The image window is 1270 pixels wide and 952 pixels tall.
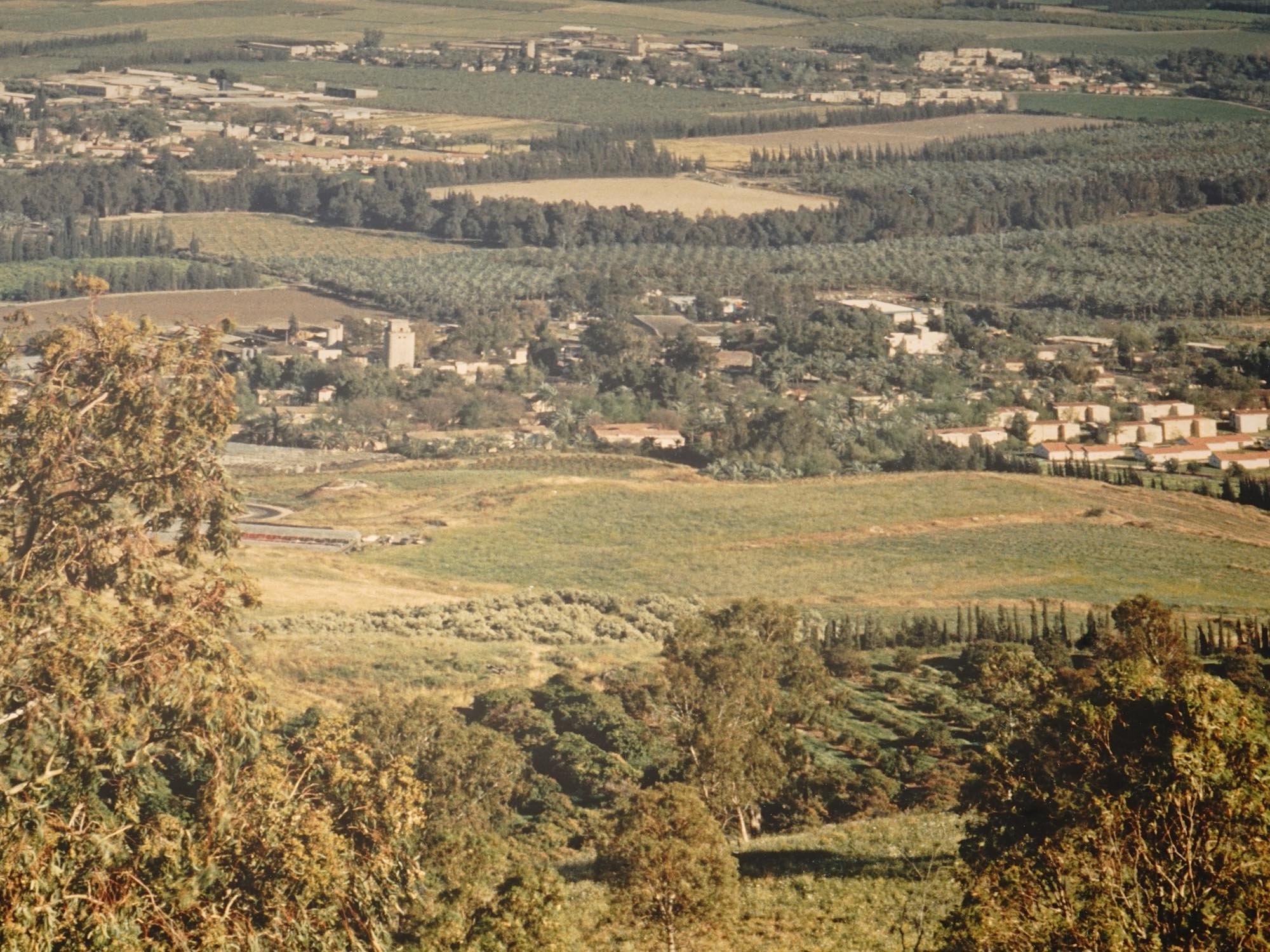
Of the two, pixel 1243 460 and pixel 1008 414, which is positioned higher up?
pixel 1243 460

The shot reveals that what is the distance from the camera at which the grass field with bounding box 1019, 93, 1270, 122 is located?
114125 mm

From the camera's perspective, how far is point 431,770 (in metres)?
22.5

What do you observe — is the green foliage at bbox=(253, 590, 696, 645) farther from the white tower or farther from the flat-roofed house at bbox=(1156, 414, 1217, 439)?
the white tower

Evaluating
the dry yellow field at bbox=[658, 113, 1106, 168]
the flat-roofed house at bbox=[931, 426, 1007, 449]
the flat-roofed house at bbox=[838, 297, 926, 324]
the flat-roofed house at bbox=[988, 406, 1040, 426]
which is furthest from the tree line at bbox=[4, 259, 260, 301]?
the dry yellow field at bbox=[658, 113, 1106, 168]

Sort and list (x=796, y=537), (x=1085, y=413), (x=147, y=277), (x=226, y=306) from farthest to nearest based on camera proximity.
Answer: (x=147, y=277) < (x=226, y=306) < (x=1085, y=413) < (x=796, y=537)

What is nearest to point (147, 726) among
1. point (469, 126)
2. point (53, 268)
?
point (53, 268)

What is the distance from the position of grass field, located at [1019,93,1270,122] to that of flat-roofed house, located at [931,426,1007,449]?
6905cm

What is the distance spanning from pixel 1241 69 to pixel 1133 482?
3505 inches

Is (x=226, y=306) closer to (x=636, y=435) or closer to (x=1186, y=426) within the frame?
(x=636, y=435)

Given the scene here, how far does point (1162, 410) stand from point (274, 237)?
148 feet

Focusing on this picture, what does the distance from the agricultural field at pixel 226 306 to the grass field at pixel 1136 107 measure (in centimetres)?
6318

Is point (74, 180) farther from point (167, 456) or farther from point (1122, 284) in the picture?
point (167, 456)

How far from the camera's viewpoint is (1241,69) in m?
125

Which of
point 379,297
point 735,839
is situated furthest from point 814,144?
point 735,839
